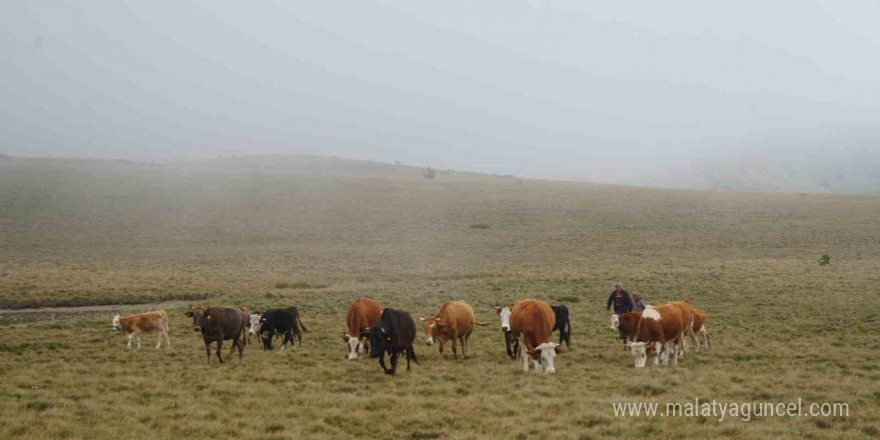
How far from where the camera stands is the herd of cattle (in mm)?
13391

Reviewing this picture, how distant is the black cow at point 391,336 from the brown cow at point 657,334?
546cm

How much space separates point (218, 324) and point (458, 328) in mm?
6313

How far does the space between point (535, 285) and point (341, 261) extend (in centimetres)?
1709

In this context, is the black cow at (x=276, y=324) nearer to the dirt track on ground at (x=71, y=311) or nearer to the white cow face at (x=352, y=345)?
the white cow face at (x=352, y=345)

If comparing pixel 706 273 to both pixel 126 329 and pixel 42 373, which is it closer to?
pixel 126 329

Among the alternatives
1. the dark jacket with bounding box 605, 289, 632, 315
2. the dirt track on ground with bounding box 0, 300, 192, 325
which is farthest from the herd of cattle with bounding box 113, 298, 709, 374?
the dirt track on ground with bounding box 0, 300, 192, 325

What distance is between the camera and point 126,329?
17.0 metres

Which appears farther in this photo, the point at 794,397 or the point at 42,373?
the point at 42,373

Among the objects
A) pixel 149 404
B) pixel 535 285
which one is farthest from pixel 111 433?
pixel 535 285

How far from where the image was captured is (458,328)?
50.8 feet

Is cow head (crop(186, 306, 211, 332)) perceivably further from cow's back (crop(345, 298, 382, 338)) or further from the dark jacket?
the dark jacket

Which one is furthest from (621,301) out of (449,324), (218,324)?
(218,324)

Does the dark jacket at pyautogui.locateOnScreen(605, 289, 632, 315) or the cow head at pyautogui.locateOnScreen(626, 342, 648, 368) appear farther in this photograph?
the dark jacket at pyautogui.locateOnScreen(605, 289, 632, 315)

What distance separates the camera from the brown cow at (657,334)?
13836 millimetres
